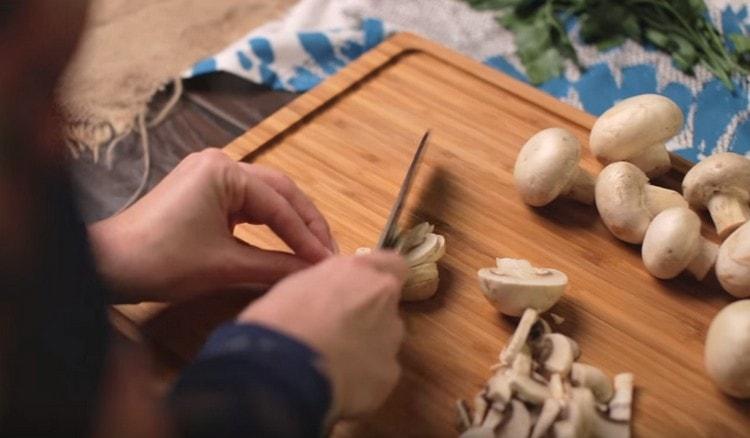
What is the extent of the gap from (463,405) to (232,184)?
269mm

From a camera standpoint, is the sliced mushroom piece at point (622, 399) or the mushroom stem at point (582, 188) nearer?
the sliced mushroom piece at point (622, 399)

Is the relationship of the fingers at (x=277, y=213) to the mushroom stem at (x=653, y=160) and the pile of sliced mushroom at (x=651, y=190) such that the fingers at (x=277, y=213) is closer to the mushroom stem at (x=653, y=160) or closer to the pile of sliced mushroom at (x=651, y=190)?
the pile of sliced mushroom at (x=651, y=190)

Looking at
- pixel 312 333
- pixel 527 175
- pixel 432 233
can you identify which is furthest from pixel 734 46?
pixel 312 333

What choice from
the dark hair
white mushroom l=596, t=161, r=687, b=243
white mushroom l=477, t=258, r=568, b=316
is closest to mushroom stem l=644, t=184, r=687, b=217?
white mushroom l=596, t=161, r=687, b=243

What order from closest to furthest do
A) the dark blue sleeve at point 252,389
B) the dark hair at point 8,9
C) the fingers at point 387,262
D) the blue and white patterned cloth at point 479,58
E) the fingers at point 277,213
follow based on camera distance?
the dark hair at point 8,9 → the dark blue sleeve at point 252,389 → the fingers at point 387,262 → the fingers at point 277,213 → the blue and white patterned cloth at point 479,58

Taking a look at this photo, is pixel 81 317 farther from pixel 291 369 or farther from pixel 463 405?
pixel 463 405

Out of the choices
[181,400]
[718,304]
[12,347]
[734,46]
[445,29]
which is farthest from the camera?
[445,29]

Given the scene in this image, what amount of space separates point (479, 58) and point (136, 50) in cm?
51

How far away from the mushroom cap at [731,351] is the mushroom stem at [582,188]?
0.64 feet

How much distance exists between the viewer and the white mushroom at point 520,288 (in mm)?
737

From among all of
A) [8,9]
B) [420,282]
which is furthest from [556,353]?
[8,9]

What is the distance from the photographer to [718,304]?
2.62 ft

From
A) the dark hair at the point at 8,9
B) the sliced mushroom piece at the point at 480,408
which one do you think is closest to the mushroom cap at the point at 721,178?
the sliced mushroom piece at the point at 480,408

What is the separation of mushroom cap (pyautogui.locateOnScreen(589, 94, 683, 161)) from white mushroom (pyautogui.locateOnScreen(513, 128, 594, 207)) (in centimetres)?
4
